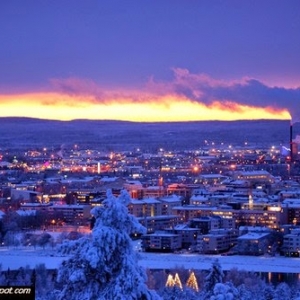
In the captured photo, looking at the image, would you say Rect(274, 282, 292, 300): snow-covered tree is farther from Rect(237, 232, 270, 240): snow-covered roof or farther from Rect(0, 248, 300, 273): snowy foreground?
Rect(237, 232, 270, 240): snow-covered roof

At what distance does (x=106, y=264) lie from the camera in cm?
229

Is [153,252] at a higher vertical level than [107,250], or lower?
lower

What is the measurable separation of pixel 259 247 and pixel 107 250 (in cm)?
1241

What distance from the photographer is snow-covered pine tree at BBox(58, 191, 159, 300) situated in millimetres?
2242

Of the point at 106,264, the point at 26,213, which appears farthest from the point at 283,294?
the point at 26,213

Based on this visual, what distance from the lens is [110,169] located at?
1460 inches

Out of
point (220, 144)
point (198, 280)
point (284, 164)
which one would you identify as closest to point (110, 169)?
point (284, 164)

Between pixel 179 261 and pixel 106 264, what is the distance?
10451 millimetres

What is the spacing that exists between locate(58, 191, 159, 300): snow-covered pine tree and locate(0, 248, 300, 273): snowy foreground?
339 inches

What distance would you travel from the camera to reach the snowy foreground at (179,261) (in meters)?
11.5

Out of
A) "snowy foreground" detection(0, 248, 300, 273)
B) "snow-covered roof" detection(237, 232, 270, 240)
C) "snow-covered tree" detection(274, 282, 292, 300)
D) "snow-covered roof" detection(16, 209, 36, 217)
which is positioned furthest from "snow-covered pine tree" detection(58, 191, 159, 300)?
"snow-covered roof" detection(16, 209, 36, 217)

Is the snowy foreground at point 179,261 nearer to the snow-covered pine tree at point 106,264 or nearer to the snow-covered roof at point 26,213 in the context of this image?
the snow-covered roof at point 26,213

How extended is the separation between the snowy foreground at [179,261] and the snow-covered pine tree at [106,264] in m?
8.60

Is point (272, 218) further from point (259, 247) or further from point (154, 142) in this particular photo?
point (154, 142)
